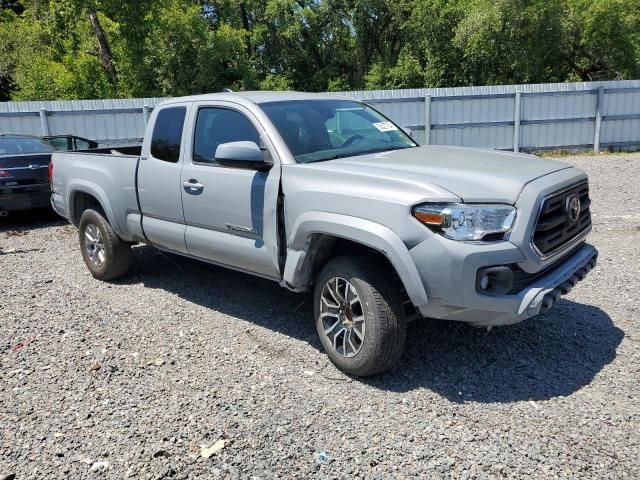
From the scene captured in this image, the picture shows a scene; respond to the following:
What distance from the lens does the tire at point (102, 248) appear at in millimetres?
6066

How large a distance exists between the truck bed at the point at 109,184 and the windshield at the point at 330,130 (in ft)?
5.91

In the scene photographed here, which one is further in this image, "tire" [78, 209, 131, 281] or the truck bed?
"tire" [78, 209, 131, 281]

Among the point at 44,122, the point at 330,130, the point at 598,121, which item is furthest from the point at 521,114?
the point at 330,130

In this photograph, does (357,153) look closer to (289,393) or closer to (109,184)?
(289,393)

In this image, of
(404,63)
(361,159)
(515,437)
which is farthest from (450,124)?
(515,437)

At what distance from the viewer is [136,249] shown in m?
7.64

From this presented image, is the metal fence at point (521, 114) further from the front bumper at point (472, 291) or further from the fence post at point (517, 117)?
the front bumper at point (472, 291)

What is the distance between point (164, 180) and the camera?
515 centimetres

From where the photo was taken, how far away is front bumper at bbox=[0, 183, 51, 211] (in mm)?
8953

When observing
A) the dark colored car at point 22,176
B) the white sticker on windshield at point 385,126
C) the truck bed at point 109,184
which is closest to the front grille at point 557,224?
the white sticker on windshield at point 385,126

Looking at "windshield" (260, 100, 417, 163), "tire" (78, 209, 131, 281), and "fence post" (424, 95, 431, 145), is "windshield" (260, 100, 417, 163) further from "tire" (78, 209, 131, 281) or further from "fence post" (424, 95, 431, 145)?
"fence post" (424, 95, 431, 145)

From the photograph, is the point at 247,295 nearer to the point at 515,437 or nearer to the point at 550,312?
the point at 550,312

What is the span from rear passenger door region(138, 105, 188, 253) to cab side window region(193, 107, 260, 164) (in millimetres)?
204

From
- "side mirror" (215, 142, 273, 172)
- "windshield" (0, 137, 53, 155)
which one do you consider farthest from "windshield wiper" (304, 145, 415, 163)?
"windshield" (0, 137, 53, 155)
